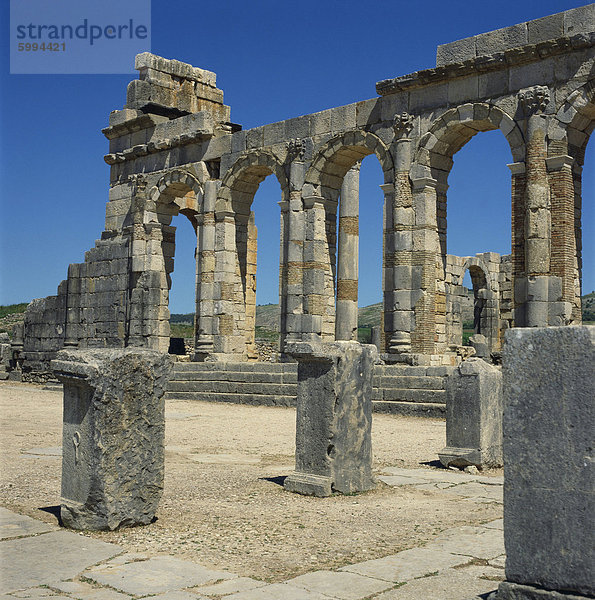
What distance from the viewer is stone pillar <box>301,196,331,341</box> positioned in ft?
59.1

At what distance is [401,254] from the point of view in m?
16.4

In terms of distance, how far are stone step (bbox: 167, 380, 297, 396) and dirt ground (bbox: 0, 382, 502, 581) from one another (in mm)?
5747

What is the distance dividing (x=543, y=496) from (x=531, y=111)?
12523 millimetres

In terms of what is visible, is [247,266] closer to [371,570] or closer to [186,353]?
[186,353]

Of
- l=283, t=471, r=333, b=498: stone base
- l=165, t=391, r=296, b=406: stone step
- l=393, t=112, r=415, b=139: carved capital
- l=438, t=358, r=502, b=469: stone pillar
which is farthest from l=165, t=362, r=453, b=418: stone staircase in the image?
l=283, t=471, r=333, b=498: stone base

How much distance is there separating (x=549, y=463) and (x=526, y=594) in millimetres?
552

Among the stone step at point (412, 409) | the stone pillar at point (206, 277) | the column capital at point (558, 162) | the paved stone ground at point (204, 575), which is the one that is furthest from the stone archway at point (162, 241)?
the paved stone ground at point (204, 575)

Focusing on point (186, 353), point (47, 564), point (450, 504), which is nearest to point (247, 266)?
point (186, 353)

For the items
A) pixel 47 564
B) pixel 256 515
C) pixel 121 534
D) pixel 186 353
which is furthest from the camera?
pixel 186 353

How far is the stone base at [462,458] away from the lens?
25.9 feet

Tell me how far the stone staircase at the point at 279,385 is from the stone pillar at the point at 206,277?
0.86m

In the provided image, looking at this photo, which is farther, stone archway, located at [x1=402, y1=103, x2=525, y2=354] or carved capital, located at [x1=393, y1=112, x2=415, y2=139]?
carved capital, located at [x1=393, y1=112, x2=415, y2=139]

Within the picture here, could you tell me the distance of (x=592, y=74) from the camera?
45.4 feet

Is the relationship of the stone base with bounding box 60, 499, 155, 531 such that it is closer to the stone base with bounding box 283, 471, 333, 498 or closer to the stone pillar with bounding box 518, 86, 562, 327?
the stone base with bounding box 283, 471, 333, 498
